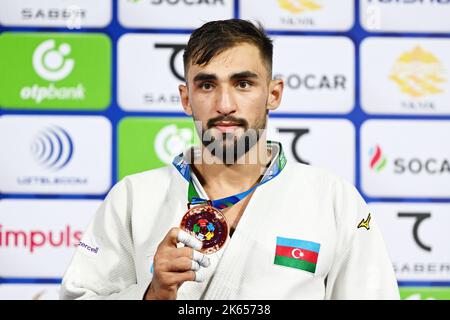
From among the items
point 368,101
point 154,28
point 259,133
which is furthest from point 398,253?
point 154,28

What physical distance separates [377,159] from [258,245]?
590 mm

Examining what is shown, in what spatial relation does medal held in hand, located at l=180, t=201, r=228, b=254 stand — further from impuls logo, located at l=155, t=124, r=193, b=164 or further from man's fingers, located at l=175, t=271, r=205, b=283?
impuls logo, located at l=155, t=124, r=193, b=164

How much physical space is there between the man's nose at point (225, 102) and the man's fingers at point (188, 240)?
323mm

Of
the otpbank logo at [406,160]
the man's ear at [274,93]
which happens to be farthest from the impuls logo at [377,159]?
the man's ear at [274,93]

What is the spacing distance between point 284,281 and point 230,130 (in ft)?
1.32

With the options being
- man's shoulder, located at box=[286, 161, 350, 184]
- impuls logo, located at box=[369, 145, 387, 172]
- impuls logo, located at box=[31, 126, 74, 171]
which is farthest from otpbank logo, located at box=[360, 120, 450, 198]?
impuls logo, located at box=[31, 126, 74, 171]

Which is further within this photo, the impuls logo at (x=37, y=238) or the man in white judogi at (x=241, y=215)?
the impuls logo at (x=37, y=238)

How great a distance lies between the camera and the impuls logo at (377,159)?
1848mm

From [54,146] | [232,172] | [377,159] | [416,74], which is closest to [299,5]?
[416,74]


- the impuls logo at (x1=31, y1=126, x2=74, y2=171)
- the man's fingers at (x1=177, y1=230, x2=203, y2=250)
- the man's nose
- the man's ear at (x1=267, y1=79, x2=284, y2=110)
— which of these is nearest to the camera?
the man's fingers at (x1=177, y1=230, x2=203, y2=250)

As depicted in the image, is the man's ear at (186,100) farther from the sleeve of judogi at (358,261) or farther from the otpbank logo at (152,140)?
the sleeve of judogi at (358,261)

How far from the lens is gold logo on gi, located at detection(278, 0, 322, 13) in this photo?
1864 mm

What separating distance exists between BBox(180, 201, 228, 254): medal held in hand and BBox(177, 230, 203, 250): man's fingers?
0.03m
